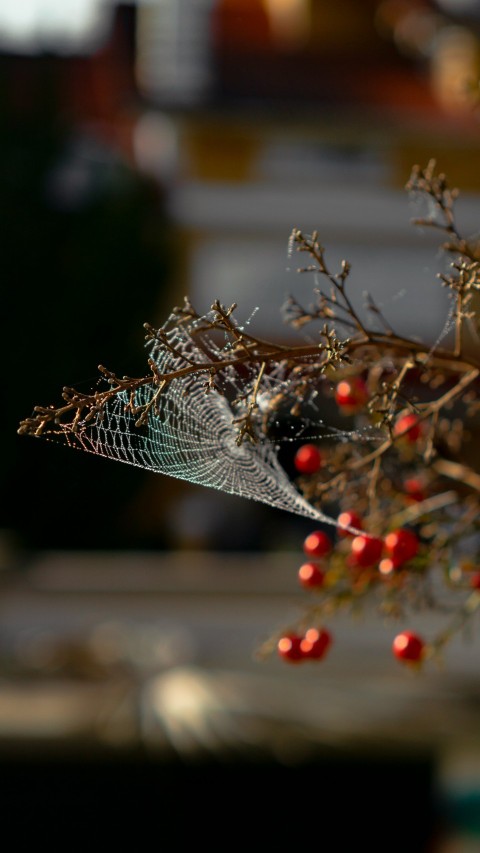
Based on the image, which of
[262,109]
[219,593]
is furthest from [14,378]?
[262,109]

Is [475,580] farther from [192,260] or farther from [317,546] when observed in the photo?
[192,260]

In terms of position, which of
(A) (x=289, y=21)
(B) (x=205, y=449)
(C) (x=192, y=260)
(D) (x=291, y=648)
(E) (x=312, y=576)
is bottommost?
(D) (x=291, y=648)

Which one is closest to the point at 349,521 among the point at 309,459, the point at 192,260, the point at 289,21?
the point at 309,459

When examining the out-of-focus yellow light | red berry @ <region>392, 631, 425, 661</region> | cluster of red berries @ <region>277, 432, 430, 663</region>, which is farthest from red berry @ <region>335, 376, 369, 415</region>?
the out-of-focus yellow light

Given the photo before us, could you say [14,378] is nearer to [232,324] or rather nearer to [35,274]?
[35,274]

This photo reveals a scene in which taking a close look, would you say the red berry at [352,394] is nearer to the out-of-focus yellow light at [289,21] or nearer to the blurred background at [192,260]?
the blurred background at [192,260]

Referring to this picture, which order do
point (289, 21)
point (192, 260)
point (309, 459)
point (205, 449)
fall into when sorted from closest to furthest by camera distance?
point (205, 449) < point (309, 459) < point (192, 260) < point (289, 21)

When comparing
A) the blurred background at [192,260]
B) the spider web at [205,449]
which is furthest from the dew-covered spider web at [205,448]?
the blurred background at [192,260]
